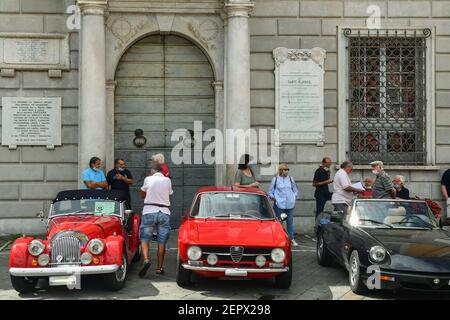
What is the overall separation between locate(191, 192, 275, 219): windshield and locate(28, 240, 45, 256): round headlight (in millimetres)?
2415

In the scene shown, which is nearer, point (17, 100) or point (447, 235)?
point (447, 235)

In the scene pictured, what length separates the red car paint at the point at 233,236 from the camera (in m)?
8.44

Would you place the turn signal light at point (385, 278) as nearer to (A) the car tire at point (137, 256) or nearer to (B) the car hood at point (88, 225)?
(B) the car hood at point (88, 225)

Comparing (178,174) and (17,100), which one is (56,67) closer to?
(17,100)

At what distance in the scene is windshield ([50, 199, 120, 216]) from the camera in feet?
32.0

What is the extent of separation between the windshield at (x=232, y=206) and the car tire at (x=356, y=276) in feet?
4.82

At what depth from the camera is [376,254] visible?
8219mm

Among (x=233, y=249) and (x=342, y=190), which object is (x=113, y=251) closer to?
(x=233, y=249)

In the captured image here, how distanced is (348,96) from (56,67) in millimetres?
6955

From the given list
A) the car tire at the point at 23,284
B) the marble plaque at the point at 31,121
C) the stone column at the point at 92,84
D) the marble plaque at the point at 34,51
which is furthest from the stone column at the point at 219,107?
the car tire at the point at 23,284

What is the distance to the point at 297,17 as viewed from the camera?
1465 centimetres

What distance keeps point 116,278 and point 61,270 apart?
2.64ft

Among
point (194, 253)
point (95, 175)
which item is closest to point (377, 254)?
point (194, 253)

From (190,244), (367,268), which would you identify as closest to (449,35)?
(367,268)
